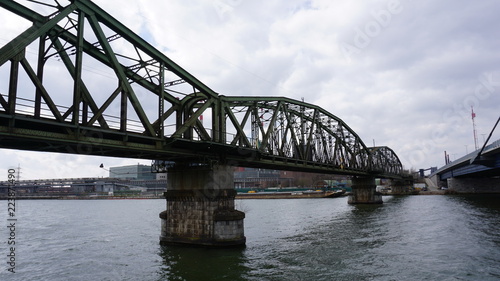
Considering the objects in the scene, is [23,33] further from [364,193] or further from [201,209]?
[364,193]

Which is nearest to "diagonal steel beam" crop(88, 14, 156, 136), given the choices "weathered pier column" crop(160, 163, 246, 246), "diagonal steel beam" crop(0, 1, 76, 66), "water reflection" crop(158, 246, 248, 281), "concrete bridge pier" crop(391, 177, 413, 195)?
"diagonal steel beam" crop(0, 1, 76, 66)

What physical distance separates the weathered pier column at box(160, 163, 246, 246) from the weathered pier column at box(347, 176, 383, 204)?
7210 centimetres

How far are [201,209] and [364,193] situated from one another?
76133mm

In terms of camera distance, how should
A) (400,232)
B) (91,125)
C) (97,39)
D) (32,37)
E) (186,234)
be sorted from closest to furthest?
(32,37) < (91,125) < (97,39) < (186,234) < (400,232)

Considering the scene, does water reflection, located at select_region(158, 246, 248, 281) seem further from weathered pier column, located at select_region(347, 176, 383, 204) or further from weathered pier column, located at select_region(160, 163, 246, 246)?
weathered pier column, located at select_region(347, 176, 383, 204)

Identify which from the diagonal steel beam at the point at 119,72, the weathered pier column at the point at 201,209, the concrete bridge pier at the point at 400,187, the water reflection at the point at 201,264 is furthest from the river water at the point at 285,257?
the concrete bridge pier at the point at 400,187

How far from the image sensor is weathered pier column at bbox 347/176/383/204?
307 ft

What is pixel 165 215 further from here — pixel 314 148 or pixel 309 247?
pixel 314 148

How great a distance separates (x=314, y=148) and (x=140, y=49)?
41.4 metres

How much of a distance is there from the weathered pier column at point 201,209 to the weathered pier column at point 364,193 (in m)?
72.1

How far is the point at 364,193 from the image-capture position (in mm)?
95375

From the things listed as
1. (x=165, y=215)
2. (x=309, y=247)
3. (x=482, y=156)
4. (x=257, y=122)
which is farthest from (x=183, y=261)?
(x=482, y=156)

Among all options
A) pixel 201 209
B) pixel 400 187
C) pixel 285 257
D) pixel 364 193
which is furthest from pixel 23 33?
pixel 400 187

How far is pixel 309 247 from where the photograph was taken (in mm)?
30375
